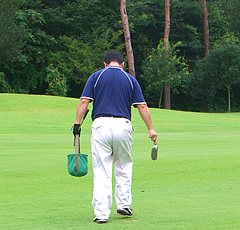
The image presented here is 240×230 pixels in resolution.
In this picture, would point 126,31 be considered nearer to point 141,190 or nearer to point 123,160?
point 141,190

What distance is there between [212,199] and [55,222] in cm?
257

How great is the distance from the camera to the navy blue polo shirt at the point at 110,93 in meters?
6.85

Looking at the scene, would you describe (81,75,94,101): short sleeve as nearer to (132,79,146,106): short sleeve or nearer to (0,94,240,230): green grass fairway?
(132,79,146,106): short sleeve

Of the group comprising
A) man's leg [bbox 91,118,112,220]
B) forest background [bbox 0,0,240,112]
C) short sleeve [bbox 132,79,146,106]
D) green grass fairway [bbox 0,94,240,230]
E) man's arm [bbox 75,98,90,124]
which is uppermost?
forest background [bbox 0,0,240,112]

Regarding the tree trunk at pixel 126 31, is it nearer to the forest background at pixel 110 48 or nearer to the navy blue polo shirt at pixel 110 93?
the forest background at pixel 110 48

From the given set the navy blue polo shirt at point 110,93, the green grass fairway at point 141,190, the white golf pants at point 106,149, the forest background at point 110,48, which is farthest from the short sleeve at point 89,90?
the forest background at point 110,48

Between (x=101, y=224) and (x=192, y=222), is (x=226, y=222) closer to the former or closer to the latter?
(x=192, y=222)

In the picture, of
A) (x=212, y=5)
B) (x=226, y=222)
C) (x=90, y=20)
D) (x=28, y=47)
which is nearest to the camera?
(x=226, y=222)

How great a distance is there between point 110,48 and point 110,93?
182 feet

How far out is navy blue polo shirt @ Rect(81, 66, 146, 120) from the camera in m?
6.85

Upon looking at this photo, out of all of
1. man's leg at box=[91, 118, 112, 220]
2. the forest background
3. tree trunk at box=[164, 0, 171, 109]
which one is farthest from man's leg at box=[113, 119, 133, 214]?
tree trunk at box=[164, 0, 171, 109]

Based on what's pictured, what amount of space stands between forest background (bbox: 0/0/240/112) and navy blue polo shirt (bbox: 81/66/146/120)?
4275cm

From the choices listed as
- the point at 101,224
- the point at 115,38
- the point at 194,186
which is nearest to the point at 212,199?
the point at 194,186

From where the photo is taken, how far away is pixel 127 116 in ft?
22.8
